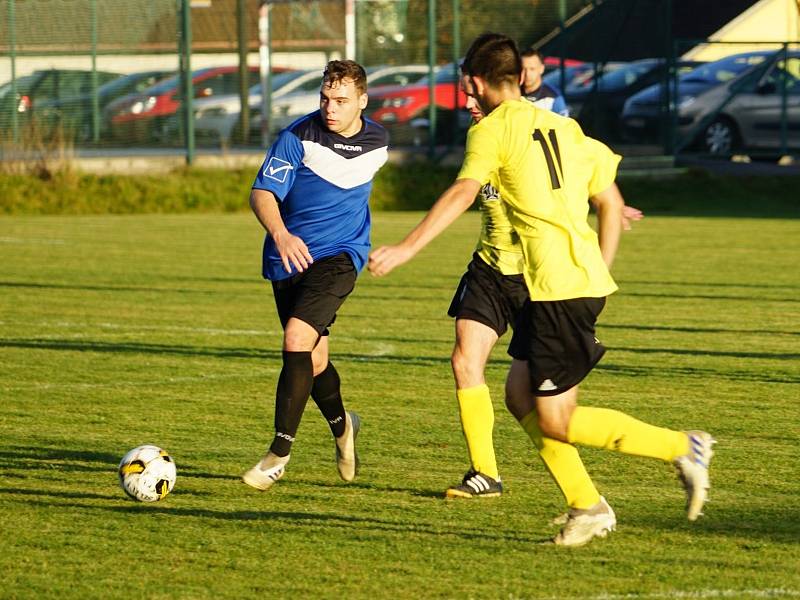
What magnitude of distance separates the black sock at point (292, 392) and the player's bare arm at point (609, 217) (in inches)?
58.6

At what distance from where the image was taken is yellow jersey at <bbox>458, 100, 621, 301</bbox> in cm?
500

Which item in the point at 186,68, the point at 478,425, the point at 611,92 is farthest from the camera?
the point at 611,92

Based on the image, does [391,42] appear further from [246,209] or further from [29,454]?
[29,454]

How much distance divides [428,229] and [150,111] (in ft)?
67.9

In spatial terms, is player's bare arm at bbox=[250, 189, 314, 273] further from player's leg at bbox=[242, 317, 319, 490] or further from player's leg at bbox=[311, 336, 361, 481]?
player's leg at bbox=[311, 336, 361, 481]

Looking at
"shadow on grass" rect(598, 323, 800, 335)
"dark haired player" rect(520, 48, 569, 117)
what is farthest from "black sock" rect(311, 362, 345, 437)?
"shadow on grass" rect(598, 323, 800, 335)

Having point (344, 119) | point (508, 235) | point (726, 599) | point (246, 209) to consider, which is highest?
point (344, 119)

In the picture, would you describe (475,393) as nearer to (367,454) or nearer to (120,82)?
(367,454)

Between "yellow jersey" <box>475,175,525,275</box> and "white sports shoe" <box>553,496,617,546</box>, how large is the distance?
4.15 feet

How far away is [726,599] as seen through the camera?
4453 millimetres

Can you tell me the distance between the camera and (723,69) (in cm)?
2511

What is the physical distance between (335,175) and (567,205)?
1.58m

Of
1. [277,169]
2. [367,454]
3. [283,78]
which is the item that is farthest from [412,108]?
[277,169]

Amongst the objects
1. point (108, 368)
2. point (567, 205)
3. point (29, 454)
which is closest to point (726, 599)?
point (567, 205)
